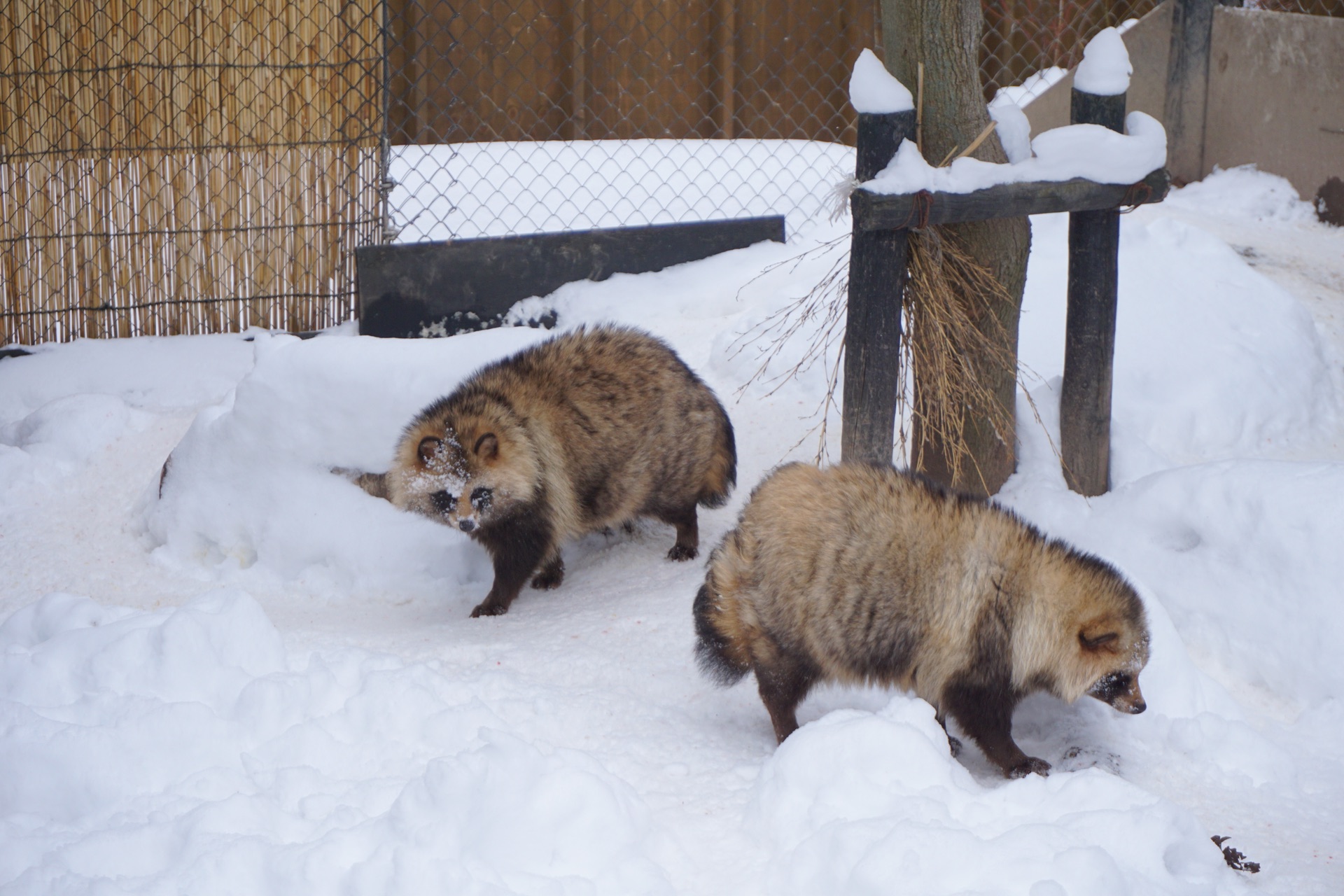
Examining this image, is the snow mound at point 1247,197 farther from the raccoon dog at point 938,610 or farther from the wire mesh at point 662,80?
the raccoon dog at point 938,610

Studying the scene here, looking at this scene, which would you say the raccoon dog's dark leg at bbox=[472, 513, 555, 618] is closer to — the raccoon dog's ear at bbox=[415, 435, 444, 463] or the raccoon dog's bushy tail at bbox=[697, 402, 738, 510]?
the raccoon dog's ear at bbox=[415, 435, 444, 463]

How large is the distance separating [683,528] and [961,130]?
1.87 m

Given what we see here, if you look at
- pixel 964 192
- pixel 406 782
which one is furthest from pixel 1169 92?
pixel 406 782

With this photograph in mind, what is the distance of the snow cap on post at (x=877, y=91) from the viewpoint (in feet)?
13.1

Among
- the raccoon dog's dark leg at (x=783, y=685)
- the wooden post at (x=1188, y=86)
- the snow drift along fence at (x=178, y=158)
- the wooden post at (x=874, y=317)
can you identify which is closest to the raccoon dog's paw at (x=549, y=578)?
the wooden post at (x=874, y=317)

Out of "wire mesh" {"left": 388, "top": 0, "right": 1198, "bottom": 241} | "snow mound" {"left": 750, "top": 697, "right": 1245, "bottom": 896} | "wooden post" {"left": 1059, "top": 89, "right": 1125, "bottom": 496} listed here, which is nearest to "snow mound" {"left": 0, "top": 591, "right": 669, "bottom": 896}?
"snow mound" {"left": 750, "top": 697, "right": 1245, "bottom": 896}

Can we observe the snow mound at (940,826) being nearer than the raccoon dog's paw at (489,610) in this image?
Yes

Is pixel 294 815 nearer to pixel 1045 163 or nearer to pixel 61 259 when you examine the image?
pixel 1045 163

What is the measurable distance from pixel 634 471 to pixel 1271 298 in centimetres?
351

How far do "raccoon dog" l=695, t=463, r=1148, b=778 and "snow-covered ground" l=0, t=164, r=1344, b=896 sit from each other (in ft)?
0.63

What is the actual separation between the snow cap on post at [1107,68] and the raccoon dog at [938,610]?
180 centimetres

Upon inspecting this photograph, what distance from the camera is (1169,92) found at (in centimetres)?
861

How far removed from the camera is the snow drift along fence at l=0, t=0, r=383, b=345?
658cm

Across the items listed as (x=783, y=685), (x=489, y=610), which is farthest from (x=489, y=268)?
(x=783, y=685)
